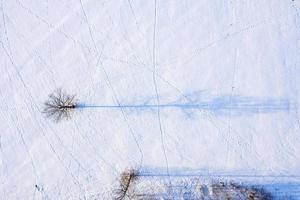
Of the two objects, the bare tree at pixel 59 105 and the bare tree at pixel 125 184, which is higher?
the bare tree at pixel 59 105

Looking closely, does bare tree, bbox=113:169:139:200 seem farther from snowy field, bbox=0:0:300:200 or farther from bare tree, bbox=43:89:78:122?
bare tree, bbox=43:89:78:122

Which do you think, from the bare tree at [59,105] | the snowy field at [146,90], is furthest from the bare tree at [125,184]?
the bare tree at [59,105]

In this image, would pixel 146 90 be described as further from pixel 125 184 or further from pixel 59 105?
pixel 125 184

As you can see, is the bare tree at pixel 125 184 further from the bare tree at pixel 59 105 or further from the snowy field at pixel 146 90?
the bare tree at pixel 59 105

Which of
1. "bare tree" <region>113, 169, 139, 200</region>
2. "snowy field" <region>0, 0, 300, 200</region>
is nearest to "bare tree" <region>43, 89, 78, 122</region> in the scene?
"snowy field" <region>0, 0, 300, 200</region>

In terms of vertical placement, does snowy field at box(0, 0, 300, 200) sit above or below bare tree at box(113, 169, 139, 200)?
above

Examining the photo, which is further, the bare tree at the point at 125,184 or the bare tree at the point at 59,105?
the bare tree at the point at 59,105
